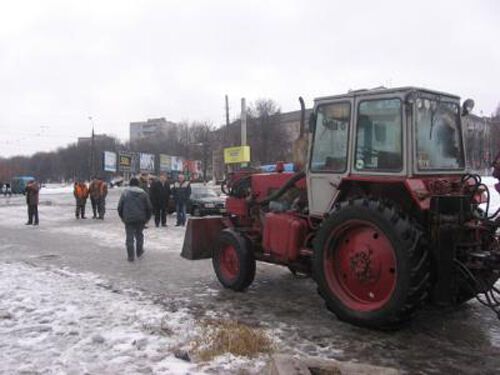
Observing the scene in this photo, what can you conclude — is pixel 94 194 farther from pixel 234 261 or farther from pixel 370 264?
pixel 370 264

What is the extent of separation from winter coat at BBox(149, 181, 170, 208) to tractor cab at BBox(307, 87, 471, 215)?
1145 cm

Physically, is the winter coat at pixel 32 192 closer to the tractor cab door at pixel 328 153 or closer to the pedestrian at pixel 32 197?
the pedestrian at pixel 32 197

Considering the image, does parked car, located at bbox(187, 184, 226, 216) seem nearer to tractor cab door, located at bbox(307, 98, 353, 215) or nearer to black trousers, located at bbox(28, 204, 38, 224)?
black trousers, located at bbox(28, 204, 38, 224)

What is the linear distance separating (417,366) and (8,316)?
457cm

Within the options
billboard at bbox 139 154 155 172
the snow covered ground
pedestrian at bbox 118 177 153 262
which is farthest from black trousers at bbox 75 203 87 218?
Result: billboard at bbox 139 154 155 172

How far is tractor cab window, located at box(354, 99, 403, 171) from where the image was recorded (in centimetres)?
621

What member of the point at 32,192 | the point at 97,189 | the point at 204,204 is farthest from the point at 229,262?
the point at 204,204

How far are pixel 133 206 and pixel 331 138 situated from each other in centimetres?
550

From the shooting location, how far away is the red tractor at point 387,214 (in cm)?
564

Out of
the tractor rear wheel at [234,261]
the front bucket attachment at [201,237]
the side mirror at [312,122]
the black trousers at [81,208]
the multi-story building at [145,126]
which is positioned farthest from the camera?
the multi-story building at [145,126]

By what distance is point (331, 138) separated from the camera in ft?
22.7

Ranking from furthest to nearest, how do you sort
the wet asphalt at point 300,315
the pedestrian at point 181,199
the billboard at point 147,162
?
the billboard at point 147,162
the pedestrian at point 181,199
the wet asphalt at point 300,315

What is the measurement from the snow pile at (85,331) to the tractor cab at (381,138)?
2395mm

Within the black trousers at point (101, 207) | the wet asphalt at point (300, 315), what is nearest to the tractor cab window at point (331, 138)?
the wet asphalt at point (300, 315)
